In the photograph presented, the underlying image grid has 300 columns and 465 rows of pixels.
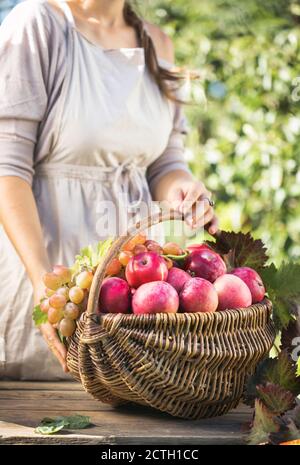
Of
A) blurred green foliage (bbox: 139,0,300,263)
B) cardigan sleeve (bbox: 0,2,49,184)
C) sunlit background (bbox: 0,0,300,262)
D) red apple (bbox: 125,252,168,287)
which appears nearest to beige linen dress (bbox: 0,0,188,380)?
cardigan sleeve (bbox: 0,2,49,184)

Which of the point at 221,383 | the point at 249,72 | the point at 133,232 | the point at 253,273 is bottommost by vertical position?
the point at 249,72

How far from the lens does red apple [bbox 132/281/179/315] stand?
1423 millimetres

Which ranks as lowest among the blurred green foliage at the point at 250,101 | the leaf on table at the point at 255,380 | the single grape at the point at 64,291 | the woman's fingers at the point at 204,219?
the blurred green foliage at the point at 250,101

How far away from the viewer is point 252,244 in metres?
1.72

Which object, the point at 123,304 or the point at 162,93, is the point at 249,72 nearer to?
the point at 162,93

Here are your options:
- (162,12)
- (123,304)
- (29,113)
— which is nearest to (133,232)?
(123,304)

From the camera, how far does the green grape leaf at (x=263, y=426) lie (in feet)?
4.39

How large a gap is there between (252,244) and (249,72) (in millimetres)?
2404

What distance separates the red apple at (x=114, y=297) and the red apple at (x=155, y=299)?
0.09 feet

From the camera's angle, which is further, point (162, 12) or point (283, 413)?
point (162, 12)

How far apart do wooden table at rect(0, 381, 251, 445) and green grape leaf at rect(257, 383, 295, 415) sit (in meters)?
0.08

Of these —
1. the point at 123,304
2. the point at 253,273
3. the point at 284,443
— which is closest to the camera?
the point at 284,443

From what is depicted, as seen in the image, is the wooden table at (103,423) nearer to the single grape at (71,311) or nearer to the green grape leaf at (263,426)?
the green grape leaf at (263,426)

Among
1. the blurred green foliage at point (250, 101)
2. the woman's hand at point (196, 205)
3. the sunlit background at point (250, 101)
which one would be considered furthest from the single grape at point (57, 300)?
the blurred green foliage at point (250, 101)
